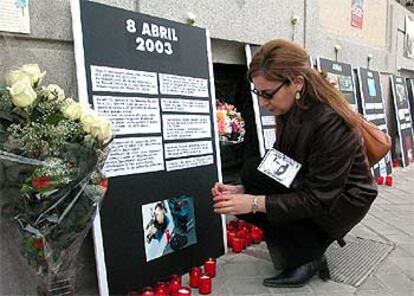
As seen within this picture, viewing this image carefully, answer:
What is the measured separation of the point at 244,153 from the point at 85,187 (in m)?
3.14

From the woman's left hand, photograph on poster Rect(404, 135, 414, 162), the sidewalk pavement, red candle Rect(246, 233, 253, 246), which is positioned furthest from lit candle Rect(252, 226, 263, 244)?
photograph on poster Rect(404, 135, 414, 162)

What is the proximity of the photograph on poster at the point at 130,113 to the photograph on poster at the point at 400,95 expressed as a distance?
6.71 metres

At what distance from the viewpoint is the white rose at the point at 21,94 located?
201 centimetres

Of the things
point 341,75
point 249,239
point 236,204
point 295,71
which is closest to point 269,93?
point 295,71

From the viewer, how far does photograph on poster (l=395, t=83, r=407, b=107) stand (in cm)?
886

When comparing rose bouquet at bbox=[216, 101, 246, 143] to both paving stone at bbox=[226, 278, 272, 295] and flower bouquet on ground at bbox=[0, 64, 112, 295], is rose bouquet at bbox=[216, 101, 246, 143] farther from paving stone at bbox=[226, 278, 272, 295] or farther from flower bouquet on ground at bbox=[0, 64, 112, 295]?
flower bouquet on ground at bbox=[0, 64, 112, 295]

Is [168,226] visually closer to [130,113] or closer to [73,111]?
[130,113]

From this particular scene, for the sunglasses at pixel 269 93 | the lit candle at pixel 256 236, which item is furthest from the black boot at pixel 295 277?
the sunglasses at pixel 269 93

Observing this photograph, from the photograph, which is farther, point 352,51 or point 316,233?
point 352,51

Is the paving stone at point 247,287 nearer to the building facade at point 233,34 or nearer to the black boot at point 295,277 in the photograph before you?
the black boot at point 295,277

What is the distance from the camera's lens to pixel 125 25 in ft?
9.62

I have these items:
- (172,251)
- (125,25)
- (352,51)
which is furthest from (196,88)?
(352,51)

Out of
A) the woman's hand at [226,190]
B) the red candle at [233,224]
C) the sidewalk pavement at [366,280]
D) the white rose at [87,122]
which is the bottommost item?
the sidewalk pavement at [366,280]

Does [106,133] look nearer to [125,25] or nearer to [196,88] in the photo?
[125,25]
